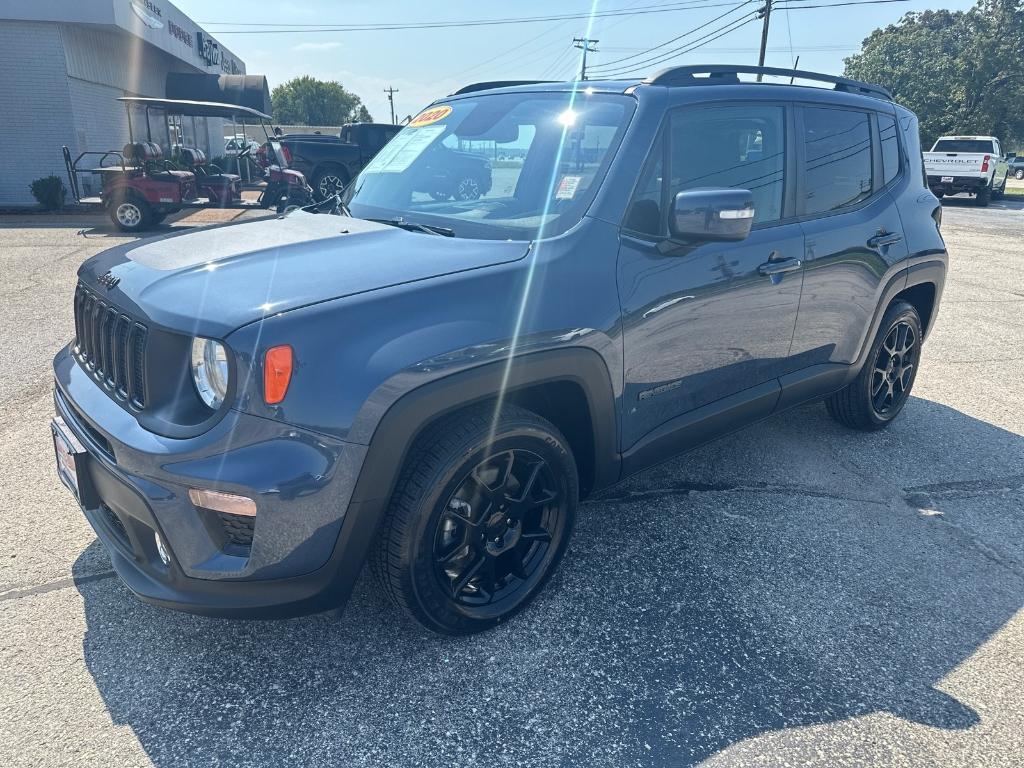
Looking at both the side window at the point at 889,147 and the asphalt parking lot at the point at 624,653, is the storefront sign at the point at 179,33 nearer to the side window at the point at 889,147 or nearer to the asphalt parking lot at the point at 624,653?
the asphalt parking lot at the point at 624,653

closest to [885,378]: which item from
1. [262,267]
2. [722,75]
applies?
[722,75]

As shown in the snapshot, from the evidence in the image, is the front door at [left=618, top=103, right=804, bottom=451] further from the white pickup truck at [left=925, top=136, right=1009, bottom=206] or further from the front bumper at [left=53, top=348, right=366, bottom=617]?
the white pickup truck at [left=925, top=136, right=1009, bottom=206]

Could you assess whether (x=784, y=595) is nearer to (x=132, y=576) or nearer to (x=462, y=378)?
(x=462, y=378)

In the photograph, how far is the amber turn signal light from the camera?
6.30 feet

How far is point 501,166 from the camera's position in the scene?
118 inches

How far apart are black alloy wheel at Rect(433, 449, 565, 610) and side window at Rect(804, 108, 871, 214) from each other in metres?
1.98

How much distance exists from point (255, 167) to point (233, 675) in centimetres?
1554

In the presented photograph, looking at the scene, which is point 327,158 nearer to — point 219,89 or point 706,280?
point 219,89

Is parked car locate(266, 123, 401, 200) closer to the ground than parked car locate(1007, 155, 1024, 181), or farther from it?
closer to the ground

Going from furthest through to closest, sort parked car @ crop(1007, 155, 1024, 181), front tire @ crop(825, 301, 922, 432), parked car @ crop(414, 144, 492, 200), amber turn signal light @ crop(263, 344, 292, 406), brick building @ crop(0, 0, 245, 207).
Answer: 1. parked car @ crop(1007, 155, 1024, 181)
2. brick building @ crop(0, 0, 245, 207)
3. front tire @ crop(825, 301, 922, 432)
4. parked car @ crop(414, 144, 492, 200)
5. amber turn signal light @ crop(263, 344, 292, 406)

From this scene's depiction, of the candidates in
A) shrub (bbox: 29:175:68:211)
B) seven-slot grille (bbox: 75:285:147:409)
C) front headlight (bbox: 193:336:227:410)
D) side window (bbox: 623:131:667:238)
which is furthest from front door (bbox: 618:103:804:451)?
shrub (bbox: 29:175:68:211)

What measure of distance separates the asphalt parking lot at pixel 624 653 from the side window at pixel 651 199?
137 centimetres

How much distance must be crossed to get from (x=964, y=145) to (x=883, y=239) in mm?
23854

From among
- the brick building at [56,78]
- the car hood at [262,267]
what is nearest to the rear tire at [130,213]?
the brick building at [56,78]
